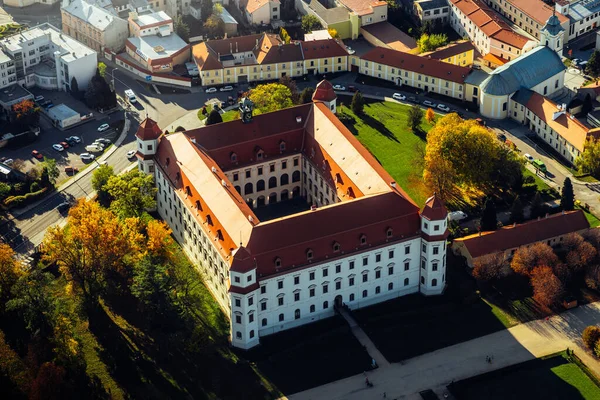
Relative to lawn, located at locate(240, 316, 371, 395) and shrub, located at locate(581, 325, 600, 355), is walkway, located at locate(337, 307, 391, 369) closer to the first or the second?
lawn, located at locate(240, 316, 371, 395)

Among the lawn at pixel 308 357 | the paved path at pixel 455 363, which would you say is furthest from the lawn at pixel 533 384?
the lawn at pixel 308 357

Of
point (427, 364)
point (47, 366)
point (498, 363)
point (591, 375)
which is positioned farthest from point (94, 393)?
point (591, 375)

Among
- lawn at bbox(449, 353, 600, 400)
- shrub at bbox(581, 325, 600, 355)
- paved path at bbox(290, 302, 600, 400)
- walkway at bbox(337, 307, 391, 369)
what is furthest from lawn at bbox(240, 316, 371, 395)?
shrub at bbox(581, 325, 600, 355)

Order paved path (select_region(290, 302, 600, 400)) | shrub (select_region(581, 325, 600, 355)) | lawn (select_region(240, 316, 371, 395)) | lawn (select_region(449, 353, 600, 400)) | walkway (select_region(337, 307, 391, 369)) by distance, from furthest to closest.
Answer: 1. shrub (select_region(581, 325, 600, 355))
2. walkway (select_region(337, 307, 391, 369))
3. lawn (select_region(240, 316, 371, 395))
4. paved path (select_region(290, 302, 600, 400))
5. lawn (select_region(449, 353, 600, 400))

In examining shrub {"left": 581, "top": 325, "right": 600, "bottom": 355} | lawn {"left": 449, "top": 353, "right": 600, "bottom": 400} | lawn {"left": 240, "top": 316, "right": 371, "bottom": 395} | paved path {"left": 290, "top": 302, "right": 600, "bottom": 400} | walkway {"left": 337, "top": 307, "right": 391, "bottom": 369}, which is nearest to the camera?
lawn {"left": 449, "top": 353, "right": 600, "bottom": 400}

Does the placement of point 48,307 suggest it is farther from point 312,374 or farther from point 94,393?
point 312,374

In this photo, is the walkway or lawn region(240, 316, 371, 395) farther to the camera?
the walkway
